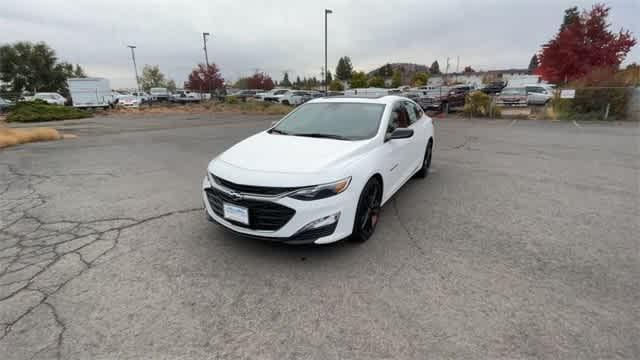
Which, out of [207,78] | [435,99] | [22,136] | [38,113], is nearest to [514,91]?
[435,99]

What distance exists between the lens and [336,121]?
4.19 m

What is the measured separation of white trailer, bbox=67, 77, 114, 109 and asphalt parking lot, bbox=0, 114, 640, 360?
1018 inches

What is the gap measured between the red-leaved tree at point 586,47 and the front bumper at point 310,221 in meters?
28.2

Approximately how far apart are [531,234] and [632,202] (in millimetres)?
2320

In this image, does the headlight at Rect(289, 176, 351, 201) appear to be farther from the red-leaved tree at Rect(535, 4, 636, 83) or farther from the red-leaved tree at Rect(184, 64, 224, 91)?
the red-leaved tree at Rect(184, 64, 224, 91)

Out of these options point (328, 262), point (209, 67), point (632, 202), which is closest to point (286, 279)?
point (328, 262)

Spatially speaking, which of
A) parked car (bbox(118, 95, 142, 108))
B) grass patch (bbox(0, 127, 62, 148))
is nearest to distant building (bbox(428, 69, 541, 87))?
parked car (bbox(118, 95, 142, 108))

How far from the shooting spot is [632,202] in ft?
15.4

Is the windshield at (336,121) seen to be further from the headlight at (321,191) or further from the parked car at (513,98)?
the parked car at (513,98)

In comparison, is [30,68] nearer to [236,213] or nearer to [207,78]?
[207,78]

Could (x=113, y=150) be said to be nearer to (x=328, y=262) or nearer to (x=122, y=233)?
(x=122, y=233)

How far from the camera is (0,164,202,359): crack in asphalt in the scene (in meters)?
2.64

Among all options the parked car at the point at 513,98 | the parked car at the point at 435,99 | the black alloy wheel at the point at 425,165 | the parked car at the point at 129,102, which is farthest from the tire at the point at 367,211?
the parked car at the point at 129,102

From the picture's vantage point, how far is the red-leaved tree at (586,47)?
23.8 m
